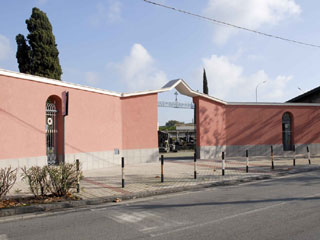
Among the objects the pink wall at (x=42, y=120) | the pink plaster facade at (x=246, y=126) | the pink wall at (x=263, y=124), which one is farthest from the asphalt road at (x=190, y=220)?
the pink wall at (x=263, y=124)

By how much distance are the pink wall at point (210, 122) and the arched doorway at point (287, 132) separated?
5.27m

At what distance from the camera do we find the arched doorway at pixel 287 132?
21.4m

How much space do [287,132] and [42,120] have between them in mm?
17576

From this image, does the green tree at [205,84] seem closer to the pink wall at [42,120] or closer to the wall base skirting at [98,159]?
the wall base skirting at [98,159]

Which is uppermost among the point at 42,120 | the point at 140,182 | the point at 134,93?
the point at 134,93

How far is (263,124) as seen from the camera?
20250mm

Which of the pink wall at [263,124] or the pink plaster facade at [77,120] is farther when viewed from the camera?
the pink wall at [263,124]

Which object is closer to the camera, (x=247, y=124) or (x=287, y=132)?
(x=247, y=124)

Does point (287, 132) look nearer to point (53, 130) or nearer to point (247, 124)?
point (247, 124)

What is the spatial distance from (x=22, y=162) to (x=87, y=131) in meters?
3.57

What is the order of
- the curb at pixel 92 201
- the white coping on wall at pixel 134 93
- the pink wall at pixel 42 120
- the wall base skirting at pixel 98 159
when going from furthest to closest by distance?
the white coping on wall at pixel 134 93 < the wall base skirting at pixel 98 159 < the pink wall at pixel 42 120 < the curb at pixel 92 201

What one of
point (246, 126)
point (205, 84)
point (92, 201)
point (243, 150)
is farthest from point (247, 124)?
point (205, 84)

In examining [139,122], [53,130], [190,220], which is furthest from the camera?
A: [139,122]

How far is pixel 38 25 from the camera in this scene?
82.5ft
